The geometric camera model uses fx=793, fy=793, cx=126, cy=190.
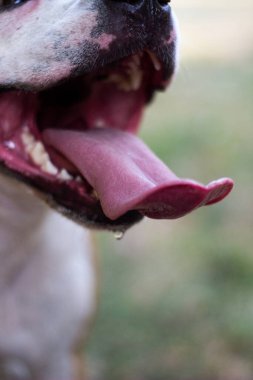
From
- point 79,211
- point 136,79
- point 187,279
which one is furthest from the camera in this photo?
point 187,279

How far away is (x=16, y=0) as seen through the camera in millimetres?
1790

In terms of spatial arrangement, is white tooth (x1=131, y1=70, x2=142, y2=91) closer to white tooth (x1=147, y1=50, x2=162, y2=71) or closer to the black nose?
white tooth (x1=147, y1=50, x2=162, y2=71)

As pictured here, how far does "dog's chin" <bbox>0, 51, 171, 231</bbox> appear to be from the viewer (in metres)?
1.76

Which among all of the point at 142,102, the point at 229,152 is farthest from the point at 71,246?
the point at 229,152

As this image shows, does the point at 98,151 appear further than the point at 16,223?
No

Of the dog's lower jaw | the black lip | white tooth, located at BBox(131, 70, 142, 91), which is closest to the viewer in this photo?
the black lip

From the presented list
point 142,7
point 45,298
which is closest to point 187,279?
point 45,298

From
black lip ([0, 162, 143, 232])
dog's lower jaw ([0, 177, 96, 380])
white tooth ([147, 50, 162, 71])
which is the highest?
white tooth ([147, 50, 162, 71])

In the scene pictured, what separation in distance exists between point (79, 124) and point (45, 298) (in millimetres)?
543

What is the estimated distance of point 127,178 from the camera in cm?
169

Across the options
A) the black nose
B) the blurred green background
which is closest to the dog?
the black nose

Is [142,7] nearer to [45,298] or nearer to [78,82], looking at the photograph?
[78,82]

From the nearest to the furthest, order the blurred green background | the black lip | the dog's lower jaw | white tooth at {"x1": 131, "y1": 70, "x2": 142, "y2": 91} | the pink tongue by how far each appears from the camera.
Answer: the pink tongue, the black lip, white tooth at {"x1": 131, "y1": 70, "x2": 142, "y2": 91}, the dog's lower jaw, the blurred green background

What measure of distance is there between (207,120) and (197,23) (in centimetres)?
347
